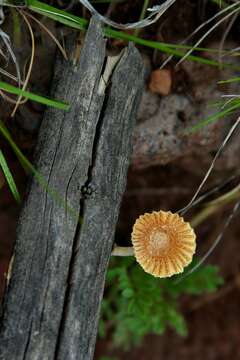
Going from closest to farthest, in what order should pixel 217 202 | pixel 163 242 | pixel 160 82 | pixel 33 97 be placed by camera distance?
1. pixel 33 97
2. pixel 163 242
3. pixel 160 82
4. pixel 217 202

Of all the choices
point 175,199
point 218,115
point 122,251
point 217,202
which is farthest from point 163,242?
point 175,199

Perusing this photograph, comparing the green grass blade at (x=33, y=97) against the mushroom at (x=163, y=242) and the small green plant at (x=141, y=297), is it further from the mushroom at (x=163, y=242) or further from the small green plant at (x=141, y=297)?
the small green plant at (x=141, y=297)

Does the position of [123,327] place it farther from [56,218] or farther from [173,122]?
[56,218]

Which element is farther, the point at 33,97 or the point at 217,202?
the point at 217,202

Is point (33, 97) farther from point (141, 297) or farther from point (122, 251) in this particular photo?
point (141, 297)

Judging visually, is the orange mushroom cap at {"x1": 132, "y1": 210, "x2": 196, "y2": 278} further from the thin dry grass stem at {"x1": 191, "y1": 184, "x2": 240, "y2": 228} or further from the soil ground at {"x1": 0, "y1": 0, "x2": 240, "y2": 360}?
the soil ground at {"x1": 0, "y1": 0, "x2": 240, "y2": 360}

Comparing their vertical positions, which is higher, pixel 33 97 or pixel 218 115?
pixel 218 115

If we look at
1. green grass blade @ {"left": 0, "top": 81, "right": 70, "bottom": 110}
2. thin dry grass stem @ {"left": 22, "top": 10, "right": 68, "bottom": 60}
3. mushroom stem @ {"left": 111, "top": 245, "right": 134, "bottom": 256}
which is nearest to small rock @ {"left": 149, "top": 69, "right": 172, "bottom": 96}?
thin dry grass stem @ {"left": 22, "top": 10, "right": 68, "bottom": 60}
